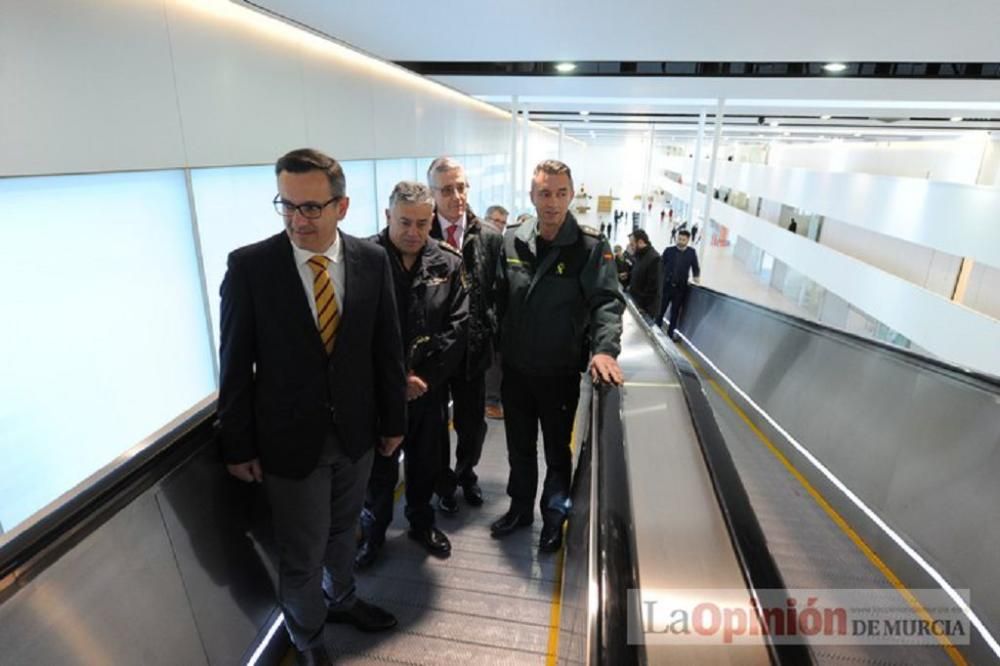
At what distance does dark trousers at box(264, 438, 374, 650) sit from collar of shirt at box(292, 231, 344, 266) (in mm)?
742

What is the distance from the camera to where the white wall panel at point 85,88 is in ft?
12.1

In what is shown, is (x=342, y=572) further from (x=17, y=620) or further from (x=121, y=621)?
(x=17, y=620)

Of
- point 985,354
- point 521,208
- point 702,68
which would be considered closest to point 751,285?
point 521,208

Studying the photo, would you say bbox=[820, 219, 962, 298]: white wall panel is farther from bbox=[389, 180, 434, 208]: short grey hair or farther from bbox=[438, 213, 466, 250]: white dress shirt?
bbox=[389, 180, 434, 208]: short grey hair

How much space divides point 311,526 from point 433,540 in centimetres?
112

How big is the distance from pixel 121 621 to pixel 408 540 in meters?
1.69

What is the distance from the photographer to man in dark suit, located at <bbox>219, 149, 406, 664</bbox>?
1.92 meters

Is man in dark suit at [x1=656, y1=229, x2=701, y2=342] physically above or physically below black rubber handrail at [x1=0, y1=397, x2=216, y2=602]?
below

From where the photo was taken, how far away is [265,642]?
2418mm

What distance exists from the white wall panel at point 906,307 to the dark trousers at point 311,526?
6359 millimetres

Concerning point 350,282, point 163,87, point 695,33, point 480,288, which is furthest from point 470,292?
point 695,33

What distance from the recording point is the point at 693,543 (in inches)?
69.7

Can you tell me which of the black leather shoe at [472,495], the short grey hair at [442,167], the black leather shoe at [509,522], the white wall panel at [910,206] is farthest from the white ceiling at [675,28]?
the white wall panel at [910,206]

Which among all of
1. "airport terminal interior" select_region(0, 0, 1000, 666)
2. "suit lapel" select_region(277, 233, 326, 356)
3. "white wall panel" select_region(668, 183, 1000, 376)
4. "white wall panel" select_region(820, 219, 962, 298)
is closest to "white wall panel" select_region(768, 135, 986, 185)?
"white wall panel" select_region(820, 219, 962, 298)
